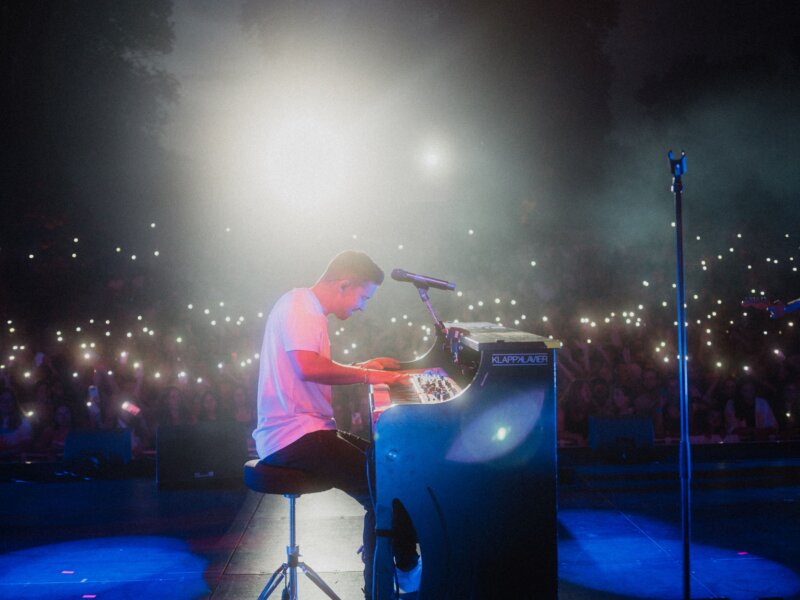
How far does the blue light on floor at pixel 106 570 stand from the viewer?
276 cm

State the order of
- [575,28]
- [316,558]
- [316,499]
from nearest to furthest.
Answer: [316,558], [316,499], [575,28]

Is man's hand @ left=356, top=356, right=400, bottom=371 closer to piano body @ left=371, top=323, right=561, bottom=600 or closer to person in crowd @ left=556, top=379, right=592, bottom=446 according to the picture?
piano body @ left=371, top=323, right=561, bottom=600

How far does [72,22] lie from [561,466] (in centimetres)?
872

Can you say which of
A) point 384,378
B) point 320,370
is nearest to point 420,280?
point 384,378

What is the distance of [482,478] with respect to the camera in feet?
6.74

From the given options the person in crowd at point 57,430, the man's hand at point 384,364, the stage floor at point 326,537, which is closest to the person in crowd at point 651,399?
the stage floor at point 326,537

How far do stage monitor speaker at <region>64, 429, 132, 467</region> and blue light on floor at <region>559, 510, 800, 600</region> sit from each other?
361 centimetres

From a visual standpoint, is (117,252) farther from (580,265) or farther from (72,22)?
(580,265)

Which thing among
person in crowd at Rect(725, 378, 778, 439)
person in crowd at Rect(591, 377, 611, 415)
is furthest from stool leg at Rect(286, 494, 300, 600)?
person in crowd at Rect(725, 378, 778, 439)

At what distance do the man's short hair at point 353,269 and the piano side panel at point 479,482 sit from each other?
63cm

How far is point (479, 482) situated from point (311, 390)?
750 millimetres

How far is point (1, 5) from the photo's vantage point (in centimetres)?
749

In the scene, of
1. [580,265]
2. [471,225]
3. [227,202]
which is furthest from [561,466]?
[227,202]

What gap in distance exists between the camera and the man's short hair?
2355mm
